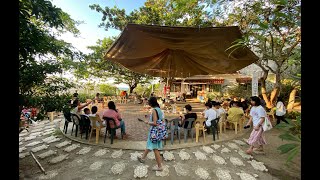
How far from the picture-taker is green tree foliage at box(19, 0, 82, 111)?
2.90m

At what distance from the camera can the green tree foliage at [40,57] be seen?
2.90 m

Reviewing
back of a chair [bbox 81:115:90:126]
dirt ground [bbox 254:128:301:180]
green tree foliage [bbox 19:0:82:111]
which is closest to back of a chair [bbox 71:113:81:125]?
back of a chair [bbox 81:115:90:126]

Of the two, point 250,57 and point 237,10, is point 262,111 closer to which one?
point 250,57

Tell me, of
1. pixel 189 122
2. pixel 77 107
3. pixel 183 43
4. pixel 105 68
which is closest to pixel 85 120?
pixel 77 107

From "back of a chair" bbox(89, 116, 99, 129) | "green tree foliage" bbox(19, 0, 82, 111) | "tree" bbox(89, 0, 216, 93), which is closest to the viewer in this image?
"green tree foliage" bbox(19, 0, 82, 111)

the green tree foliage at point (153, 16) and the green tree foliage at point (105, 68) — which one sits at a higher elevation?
the green tree foliage at point (153, 16)

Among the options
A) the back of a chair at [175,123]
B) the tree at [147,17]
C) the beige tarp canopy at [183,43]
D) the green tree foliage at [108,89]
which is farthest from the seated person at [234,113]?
the green tree foliage at [108,89]

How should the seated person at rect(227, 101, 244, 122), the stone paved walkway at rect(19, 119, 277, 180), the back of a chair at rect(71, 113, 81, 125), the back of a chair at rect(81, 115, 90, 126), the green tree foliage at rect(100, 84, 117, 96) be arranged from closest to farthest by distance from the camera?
the stone paved walkway at rect(19, 119, 277, 180)
the back of a chair at rect(81, 115, 90, 126)
the back of a chair at rect(71, 113, 81, 125)
the seated person at rect(227, 101, 244, 122)
the green tree foliage at rect(100, 84, 117, 96)

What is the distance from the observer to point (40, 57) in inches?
147

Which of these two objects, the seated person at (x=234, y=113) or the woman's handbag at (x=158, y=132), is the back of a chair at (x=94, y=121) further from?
the seated person at (x=234, y=113)

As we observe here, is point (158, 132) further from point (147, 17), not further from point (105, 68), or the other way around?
point (105, 68)

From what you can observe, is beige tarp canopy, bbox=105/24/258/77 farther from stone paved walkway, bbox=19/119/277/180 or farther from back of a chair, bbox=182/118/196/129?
stone paved walkway, bbox=19/119/277/180
